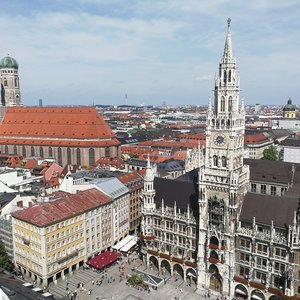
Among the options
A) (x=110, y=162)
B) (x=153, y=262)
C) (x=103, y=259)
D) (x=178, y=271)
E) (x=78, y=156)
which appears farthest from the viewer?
(x=78, y=156)

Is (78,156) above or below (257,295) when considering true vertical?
above

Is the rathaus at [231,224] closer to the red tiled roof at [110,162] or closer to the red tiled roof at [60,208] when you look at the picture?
the red tiled roof at [60,208]

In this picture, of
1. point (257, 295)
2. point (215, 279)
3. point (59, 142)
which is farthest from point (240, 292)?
point (59, 142)

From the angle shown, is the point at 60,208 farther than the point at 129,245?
No

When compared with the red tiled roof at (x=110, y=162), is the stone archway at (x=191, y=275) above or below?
below

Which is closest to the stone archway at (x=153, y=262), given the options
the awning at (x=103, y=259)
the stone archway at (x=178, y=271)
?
the stone archway at (x=178, y=271)

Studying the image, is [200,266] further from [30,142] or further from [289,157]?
[30,142]

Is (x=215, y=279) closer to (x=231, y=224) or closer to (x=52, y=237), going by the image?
(x=231, y=224)
